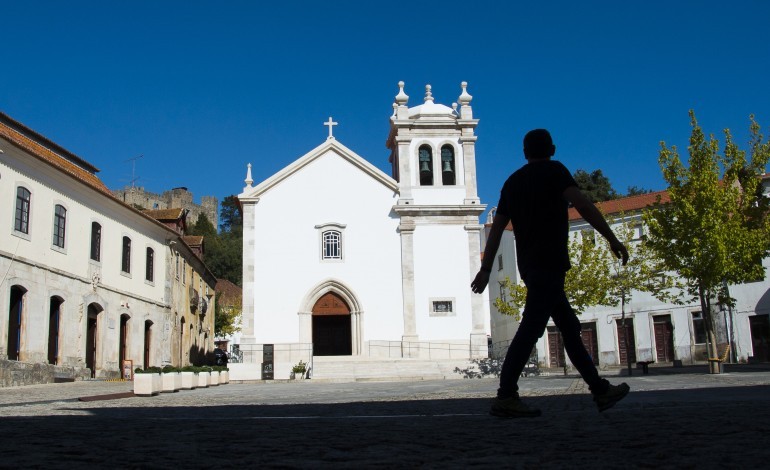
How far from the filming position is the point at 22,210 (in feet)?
73.5

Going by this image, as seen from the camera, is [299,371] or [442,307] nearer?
[299,371]

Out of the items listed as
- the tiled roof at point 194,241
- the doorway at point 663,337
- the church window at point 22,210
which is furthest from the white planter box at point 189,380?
the doorway at point 663,337

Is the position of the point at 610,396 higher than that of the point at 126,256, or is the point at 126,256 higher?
the point at 126,256

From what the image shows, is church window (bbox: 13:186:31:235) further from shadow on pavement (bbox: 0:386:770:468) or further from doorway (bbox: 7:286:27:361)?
shadow on pavement (bbox: 0:386:770:468)

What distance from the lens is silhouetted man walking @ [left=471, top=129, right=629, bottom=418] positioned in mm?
5297

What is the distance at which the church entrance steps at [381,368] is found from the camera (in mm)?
28281

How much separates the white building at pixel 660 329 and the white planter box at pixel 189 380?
19.6 metres

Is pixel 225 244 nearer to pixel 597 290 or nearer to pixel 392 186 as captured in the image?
pixel 392 186

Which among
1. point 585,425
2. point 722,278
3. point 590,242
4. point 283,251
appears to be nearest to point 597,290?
point 590,242

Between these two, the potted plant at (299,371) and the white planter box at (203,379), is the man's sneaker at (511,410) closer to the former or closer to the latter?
the white planter box at (203,379)

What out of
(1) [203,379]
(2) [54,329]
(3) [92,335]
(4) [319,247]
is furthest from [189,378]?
(4) [319,247]

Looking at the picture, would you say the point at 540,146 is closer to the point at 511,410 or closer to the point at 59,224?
the point at 511,410

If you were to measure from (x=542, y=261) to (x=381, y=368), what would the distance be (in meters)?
24.8

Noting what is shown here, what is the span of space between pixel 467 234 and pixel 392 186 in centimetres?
397
